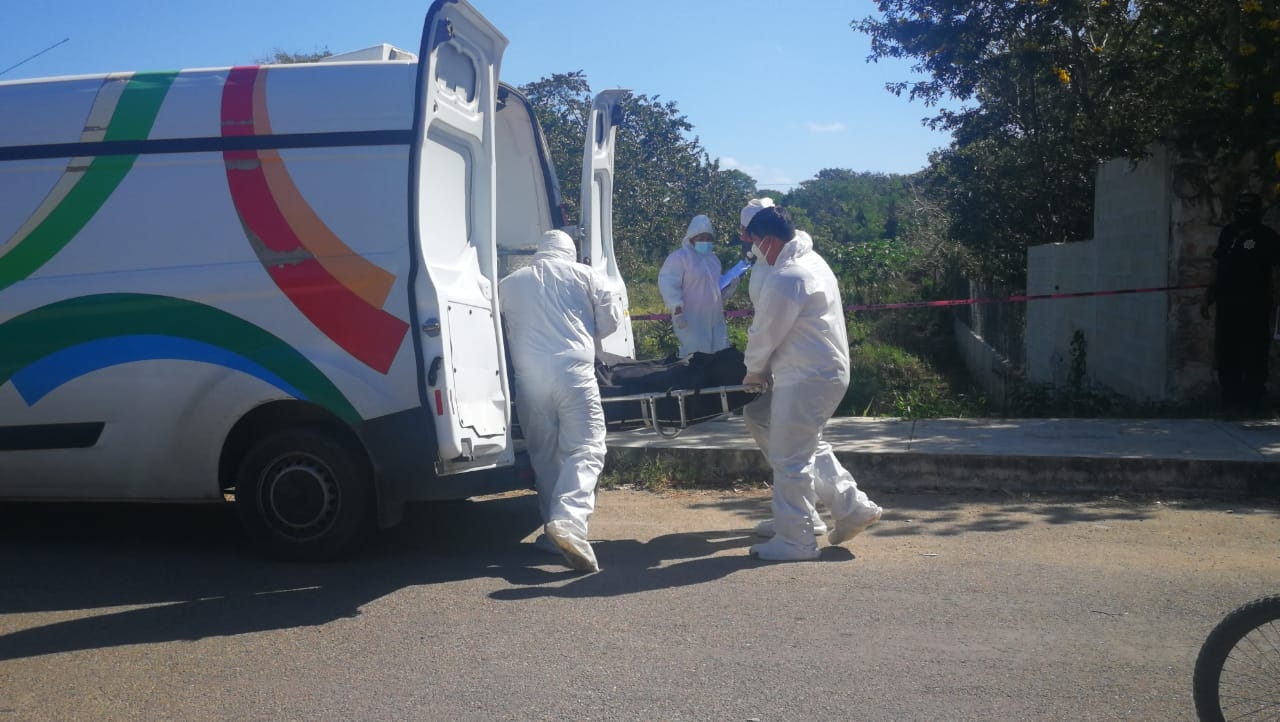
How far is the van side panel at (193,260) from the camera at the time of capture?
5.70 metres

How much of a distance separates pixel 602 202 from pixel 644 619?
3924mm

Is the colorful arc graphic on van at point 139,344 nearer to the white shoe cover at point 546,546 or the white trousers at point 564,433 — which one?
the white trousers at point 564,433

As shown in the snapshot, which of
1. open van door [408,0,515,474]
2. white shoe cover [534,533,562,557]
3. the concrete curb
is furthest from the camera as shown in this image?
the concrete curb

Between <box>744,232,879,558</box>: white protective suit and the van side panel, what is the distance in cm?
187

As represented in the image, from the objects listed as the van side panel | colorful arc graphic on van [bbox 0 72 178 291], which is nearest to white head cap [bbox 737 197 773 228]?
the van side panel

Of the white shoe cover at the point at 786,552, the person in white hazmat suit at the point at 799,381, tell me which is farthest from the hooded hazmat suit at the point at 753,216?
the white shoe cover at the point at 786,552

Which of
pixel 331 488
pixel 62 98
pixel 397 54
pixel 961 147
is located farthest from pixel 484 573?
pixel 961 147

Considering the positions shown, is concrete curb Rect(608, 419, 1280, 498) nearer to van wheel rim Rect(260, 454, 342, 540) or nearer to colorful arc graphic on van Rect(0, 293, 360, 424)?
van wheel rim Rect(260, 454, 342, 540)

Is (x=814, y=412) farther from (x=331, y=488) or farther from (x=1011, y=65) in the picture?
(x=1011, y=65)

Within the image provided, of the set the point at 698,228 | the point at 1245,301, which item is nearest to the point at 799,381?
the point at 698,228

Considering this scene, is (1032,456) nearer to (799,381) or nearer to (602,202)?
(799,381)

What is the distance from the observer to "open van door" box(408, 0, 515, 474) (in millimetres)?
5414

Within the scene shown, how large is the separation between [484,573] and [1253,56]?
727cm

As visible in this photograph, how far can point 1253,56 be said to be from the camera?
8.75 metres
